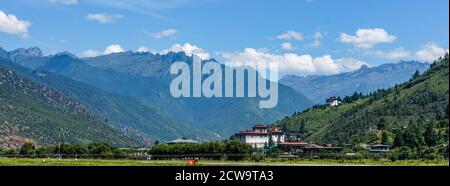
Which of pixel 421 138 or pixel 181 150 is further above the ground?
pixel 421 138

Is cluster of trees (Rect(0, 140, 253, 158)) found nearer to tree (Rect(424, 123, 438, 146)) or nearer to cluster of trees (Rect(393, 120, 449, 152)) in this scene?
cluster of trees (Rect(393, 120, 449, 152))

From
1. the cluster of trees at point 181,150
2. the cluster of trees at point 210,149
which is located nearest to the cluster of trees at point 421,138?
the cluster of trees at point 181,150

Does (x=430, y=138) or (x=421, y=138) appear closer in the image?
(x=430, y=138)

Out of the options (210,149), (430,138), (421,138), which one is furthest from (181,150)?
(421,138)

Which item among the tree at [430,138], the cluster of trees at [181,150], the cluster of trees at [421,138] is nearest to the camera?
the cluster of trees at [181,150]

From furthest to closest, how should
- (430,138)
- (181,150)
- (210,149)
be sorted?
(430,138) < (181,150) < (210,149)

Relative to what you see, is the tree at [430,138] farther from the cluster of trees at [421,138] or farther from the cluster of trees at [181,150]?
the cluster of trees at [181,150]

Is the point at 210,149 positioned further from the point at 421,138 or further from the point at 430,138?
the point at 421,138

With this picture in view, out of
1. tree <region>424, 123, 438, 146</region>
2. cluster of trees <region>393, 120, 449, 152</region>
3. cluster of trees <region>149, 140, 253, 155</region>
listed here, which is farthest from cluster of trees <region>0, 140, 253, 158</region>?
tree <region>424, 123, 438, 146</region>

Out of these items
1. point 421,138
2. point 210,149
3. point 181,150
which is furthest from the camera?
point 421,138
